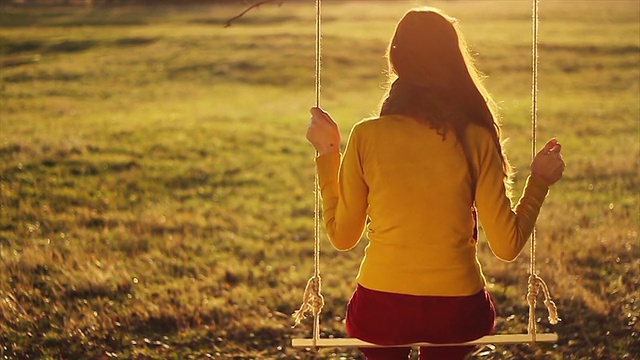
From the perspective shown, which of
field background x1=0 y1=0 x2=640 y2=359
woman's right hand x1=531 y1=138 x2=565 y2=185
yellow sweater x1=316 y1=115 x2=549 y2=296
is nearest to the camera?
yellow sweater x1=316 y1=115 x2=549 y2=296

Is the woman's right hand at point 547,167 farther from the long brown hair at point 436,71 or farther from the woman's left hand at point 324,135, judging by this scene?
the woman's left hand at point 324,135

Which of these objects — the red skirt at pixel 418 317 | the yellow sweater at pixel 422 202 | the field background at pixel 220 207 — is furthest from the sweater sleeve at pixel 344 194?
the field background at pixel 220 207

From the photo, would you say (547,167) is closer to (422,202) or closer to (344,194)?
(422,202)

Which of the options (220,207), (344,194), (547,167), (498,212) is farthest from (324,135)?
(220,207)

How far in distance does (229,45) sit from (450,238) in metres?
26.2

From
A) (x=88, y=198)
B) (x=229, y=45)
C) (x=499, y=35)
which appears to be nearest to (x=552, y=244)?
(x=88, y=198)

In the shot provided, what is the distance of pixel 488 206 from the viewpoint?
2.96 meters

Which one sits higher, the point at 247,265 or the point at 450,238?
the point at 450,238

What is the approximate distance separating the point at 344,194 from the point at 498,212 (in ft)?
1.52

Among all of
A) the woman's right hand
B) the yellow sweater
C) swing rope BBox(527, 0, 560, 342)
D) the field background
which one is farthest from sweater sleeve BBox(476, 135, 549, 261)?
the field background

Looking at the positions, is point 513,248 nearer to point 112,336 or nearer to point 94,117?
point 112,336

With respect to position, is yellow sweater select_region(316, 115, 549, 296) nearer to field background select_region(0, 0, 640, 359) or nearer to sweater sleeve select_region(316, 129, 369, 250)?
sweater sleeve select_region(316, 129, 369, 250)

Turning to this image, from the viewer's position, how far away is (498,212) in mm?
2971

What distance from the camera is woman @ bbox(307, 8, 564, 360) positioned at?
2.89 m
